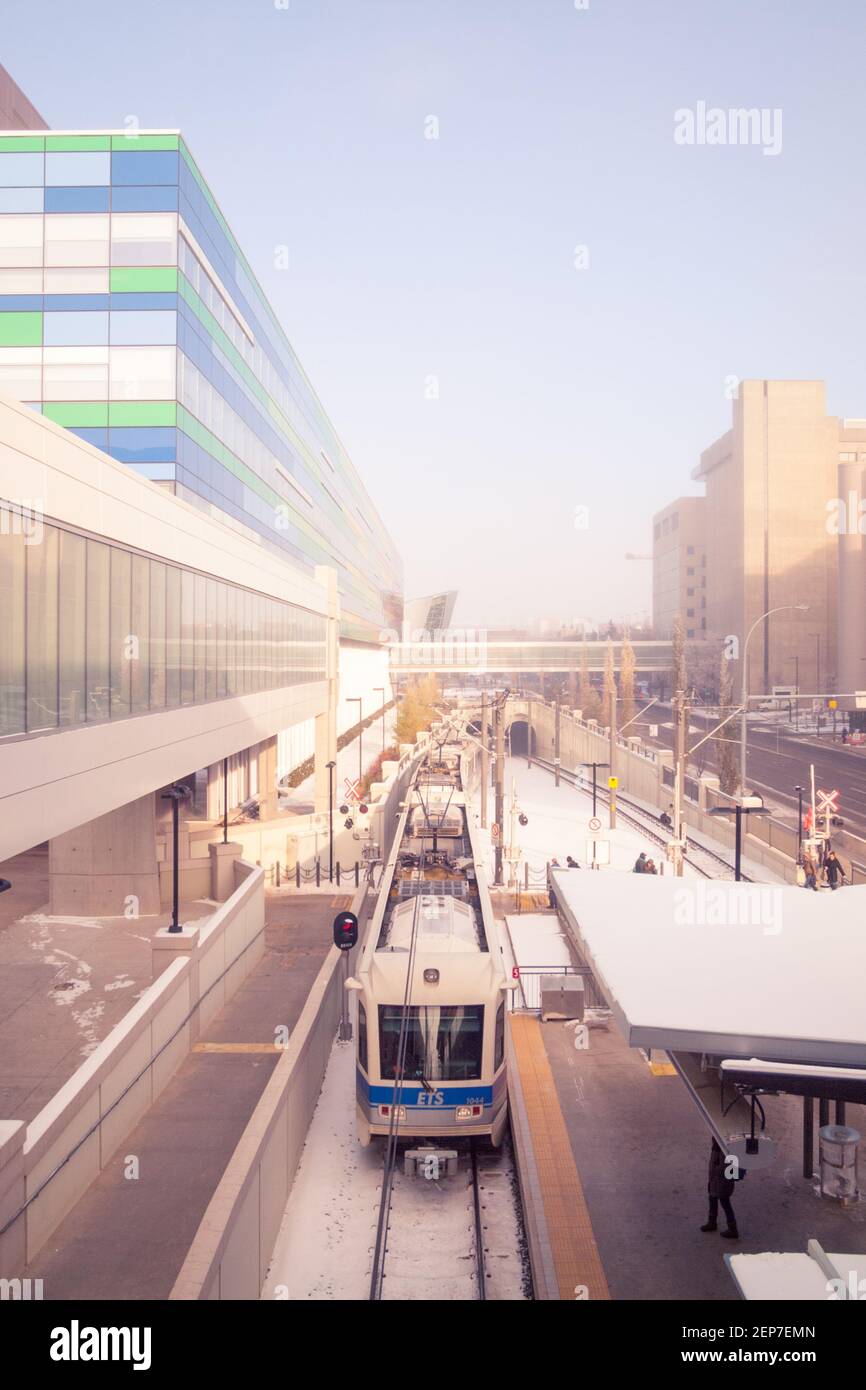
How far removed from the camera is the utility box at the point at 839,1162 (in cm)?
938

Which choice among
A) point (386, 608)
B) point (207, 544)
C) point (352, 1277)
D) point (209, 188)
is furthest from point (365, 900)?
point (386, 608)

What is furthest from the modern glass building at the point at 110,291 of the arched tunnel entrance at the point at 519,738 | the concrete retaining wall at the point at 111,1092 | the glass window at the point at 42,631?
the arched tunnel entrance at the point at 519,738

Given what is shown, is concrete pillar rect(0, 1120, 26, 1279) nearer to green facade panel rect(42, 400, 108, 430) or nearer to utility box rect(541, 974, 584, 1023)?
utility box rect(541, 974, 584, 1023)

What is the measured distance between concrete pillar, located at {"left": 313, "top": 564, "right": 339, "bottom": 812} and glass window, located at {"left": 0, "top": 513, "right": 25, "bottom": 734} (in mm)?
29173

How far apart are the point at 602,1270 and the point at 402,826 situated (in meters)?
10.3

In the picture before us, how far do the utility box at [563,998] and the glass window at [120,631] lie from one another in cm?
781

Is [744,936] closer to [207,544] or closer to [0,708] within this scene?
[0,708]

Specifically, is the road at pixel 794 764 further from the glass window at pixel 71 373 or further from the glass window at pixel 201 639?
the glass window at pixel 71 373

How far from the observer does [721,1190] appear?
8961 mm

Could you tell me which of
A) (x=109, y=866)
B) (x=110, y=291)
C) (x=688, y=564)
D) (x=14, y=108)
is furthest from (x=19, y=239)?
(x=688, y=564)

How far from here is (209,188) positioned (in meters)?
30.5

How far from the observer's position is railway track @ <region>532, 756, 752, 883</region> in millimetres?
29375

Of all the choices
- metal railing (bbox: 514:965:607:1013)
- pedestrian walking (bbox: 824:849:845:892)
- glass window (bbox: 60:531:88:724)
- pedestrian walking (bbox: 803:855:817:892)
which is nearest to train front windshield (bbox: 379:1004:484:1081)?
metal railing (bbox: 514:965:607:1013)

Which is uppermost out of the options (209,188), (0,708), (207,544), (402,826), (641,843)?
(209,188)
